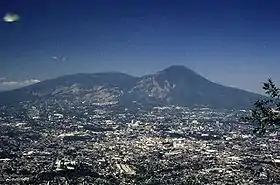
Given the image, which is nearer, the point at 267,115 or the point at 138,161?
the point at 267,115

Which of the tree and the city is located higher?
the tree

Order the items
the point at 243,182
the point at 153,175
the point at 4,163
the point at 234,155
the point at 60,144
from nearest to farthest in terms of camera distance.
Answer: the point at 243,182 < the point at 153,175 < the point at 4,163 < the point at 234,155 < the point at 60,144

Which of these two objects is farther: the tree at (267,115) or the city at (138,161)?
the city at (138,161)

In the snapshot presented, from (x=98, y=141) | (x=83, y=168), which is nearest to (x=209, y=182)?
(x=83, y=168)

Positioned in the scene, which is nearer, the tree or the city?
the tree

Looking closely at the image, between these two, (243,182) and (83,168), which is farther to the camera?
(83,168)

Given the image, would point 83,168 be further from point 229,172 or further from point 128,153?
point 229,172

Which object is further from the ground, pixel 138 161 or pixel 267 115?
pixel 267 115

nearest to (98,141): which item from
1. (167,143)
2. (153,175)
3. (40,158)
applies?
(167,143)

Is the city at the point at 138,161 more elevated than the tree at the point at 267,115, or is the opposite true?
the tree at the point at 267,115

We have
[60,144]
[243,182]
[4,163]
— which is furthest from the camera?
[60,144]
